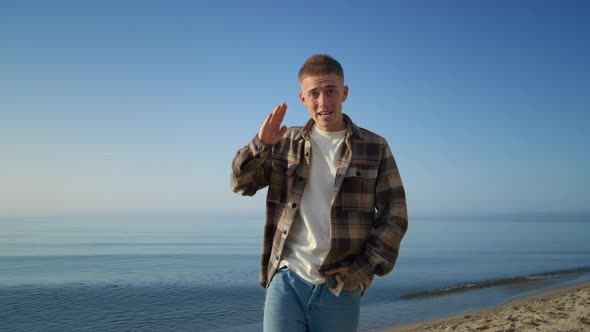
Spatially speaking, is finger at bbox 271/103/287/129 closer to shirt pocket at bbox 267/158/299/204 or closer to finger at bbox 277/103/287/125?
finger at bbox 277/103/287/125

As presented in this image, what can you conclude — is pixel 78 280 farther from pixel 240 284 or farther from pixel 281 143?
pixel 281 143

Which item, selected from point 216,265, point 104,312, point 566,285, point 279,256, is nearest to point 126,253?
point 216,265

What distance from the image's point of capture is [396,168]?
266 centimetres

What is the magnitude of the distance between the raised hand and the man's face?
264 millimetres

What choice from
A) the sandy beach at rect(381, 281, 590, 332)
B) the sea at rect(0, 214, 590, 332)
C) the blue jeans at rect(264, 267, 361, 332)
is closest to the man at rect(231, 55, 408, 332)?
the blue jeans at rect(264, 267, 361, 332)

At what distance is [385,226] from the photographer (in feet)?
8.16

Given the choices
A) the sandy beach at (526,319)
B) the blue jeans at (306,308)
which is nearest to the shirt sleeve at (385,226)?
the blue jeans at (306,308)

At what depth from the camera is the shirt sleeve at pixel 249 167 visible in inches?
96.0

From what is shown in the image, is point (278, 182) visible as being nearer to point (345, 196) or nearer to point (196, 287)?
point (345, 196)

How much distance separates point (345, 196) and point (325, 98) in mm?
639

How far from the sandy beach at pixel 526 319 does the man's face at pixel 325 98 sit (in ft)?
19.6

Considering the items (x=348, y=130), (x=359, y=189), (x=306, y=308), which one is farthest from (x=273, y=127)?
(x=306, y=308)

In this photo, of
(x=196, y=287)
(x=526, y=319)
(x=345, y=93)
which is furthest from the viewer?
(x=196, y=287)

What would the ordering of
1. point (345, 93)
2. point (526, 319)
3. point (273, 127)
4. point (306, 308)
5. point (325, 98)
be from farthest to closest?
point (526, 319) → point (345, 93) → point (325, 98) → point (273, 127) → point (306, 308)
